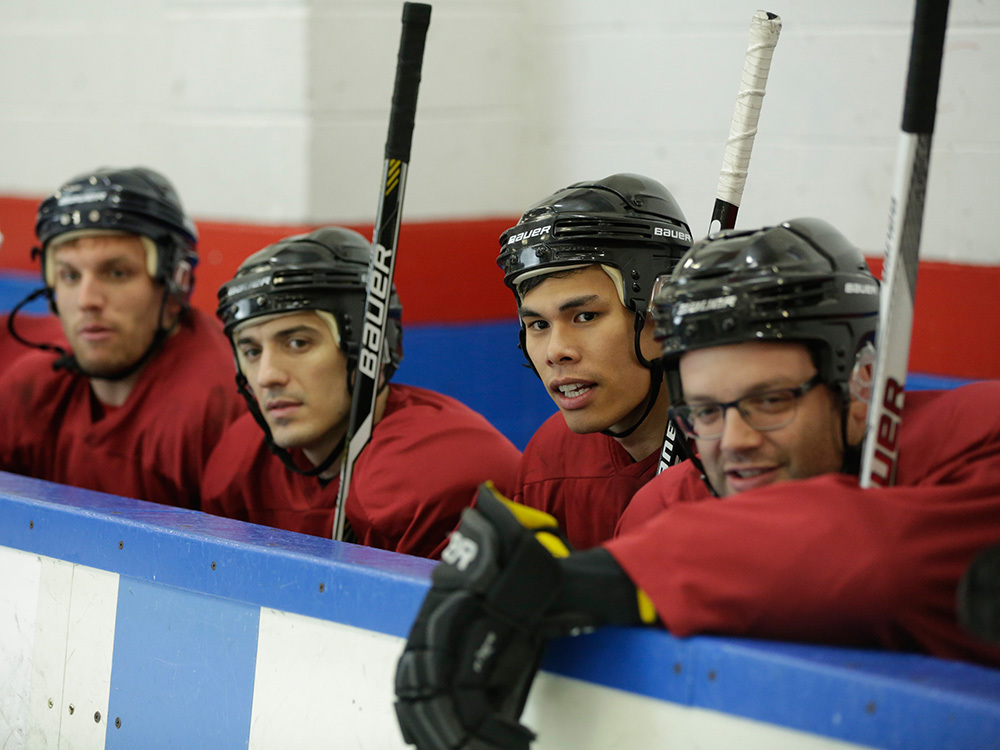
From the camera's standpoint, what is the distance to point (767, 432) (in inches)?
62.2

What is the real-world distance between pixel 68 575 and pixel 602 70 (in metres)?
2.34

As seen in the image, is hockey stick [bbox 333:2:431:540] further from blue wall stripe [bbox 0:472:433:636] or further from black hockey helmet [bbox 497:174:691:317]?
blue wall stripe [bbox 0:472:433:636]

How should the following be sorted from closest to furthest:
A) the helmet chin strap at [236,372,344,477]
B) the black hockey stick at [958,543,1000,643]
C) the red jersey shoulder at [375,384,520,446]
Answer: the black hockey stick at [958,543,1000,643]
the red jersey shoulder at [375,384,520,446]
the helmet chin strap at [236,372,344,477]

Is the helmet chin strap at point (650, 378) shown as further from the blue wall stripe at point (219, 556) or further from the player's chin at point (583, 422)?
the blue wall stripe at point (219, 556)

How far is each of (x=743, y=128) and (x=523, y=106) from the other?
204 cm

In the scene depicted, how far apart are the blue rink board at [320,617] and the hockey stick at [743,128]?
558 millimetres

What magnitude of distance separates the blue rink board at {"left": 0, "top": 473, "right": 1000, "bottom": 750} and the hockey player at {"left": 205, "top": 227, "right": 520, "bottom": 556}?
0.43 meters

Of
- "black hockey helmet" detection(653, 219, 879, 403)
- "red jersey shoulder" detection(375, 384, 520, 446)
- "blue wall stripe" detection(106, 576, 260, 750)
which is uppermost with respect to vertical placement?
"black hockey helmet" detection(653, 219, 879, 403)

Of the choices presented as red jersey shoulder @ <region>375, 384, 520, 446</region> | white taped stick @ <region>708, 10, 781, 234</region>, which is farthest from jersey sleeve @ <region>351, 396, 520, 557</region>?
white taped stick @ <region>708, 10, 781, 234</region>

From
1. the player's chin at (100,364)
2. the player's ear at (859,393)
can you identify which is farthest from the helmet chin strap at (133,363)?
the player's ear at (859,393)

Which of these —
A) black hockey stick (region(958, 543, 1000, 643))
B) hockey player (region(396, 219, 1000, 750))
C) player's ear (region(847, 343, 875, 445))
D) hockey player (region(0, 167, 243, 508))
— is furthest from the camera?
hockey player (region(0, 167, 243, 508))

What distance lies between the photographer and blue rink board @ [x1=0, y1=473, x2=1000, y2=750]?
1.27 meters

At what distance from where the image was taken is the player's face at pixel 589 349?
217 centimetres

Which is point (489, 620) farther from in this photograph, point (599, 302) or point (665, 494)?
point (599, 302)
